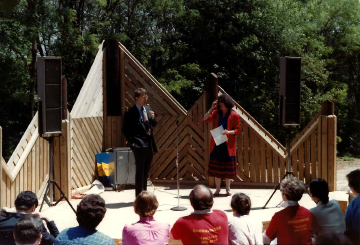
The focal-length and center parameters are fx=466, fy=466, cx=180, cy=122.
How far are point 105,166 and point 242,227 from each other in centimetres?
439

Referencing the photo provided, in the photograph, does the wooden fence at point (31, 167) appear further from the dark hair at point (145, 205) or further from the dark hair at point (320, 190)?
the dark hair at point (320, 190)

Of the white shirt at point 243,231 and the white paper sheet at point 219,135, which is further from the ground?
the white paper sheet at point 219,135

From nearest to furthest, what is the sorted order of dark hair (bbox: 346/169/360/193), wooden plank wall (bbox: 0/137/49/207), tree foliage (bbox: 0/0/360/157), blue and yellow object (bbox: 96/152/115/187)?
dark hair (bbox: 346/169/360/193) → wooden plank wall (bbox: 0/137/49/207) → blue and yellow object (bbox: 96/152/115/187) → tree foliage (bbox: 0/0/360/157)

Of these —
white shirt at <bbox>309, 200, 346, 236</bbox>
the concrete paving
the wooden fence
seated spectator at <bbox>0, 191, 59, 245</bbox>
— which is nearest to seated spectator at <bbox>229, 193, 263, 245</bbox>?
white shirt at <bbox>309, 200, 346, 236</bbox>

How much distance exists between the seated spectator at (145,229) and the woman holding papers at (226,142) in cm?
310

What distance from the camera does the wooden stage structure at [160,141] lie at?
19.6 feet

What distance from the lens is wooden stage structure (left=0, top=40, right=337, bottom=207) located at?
5.96m

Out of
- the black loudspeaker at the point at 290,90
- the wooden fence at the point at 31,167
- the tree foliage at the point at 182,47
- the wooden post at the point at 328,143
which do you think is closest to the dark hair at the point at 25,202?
the wooden fence at the point at 31,167

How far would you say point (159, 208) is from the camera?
18.5ft

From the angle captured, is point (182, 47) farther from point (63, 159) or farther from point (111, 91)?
point (63, 159)

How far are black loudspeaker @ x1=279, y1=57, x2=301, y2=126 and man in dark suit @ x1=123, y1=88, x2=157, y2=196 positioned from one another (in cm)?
161

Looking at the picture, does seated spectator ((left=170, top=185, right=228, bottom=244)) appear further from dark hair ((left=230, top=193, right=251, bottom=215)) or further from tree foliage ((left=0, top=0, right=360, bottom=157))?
tree foliage ((left=0, top=0, right=360, bottom=157))

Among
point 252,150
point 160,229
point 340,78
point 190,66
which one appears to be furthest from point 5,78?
point 340,78

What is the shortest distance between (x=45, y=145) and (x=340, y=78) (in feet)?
51.0
